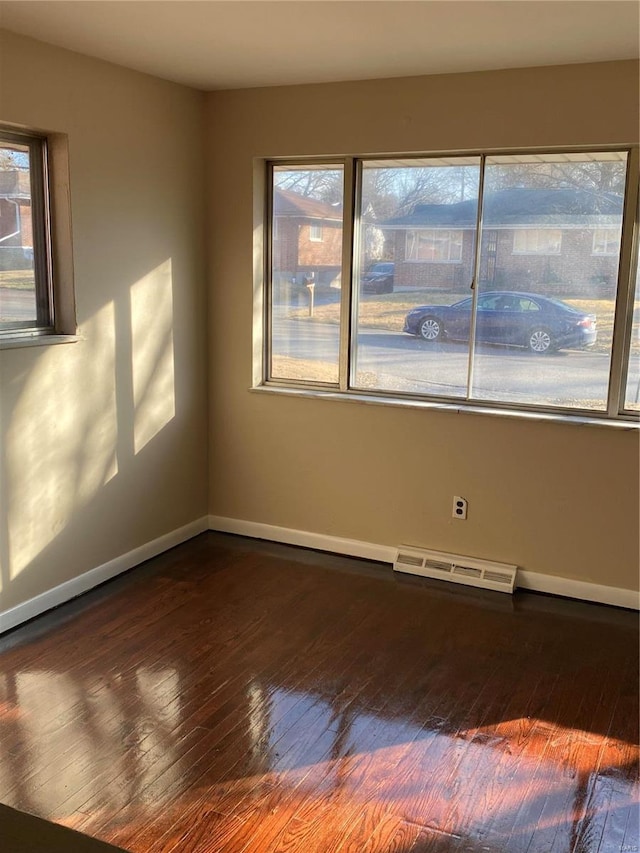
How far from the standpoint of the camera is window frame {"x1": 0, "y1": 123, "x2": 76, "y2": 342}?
11.4 feet

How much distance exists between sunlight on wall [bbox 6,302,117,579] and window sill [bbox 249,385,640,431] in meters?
0.98

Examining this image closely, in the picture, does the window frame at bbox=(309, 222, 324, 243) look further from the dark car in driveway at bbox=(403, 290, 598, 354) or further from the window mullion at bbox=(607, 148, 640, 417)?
the window mullion at bbox=(607, 148, 640, 417)

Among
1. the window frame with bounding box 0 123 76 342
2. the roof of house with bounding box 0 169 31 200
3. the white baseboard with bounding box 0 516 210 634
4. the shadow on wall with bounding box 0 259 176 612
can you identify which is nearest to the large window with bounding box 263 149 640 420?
the shadow on wall with bounding box 0 259 176 612

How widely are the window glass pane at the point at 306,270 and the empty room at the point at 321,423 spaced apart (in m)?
0.02

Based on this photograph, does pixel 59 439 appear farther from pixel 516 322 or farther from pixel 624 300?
pixel 624 300

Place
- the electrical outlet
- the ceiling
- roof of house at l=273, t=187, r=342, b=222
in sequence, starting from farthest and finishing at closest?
roof of house at l=273, t=187, r=342, b=222 → the electrical outlet → the ceiling

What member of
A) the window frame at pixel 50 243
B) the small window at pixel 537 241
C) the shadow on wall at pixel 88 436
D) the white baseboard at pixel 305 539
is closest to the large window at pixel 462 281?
the small window at pixel 537 241

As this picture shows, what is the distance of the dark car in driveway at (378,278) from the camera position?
4.20m

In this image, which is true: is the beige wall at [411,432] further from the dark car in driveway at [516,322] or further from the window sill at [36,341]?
the window sill at [36,341]

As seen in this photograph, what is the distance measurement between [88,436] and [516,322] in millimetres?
2196

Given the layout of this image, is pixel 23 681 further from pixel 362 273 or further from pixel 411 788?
pixel 362 273

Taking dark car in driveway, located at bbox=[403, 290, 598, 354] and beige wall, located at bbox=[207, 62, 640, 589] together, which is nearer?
beige wall, located at bbox=[207, 62, 640, 589]

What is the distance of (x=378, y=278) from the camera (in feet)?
13.9

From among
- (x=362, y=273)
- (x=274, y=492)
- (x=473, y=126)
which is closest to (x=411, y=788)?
(x=274, y=492)
